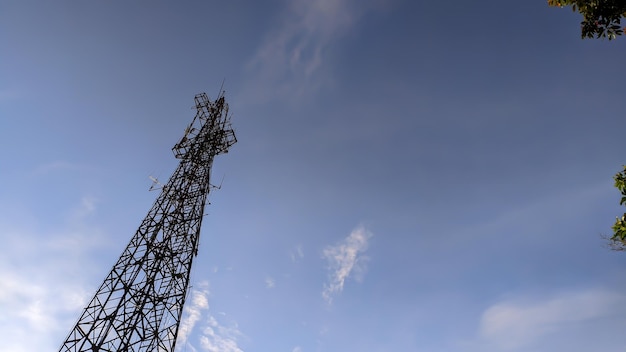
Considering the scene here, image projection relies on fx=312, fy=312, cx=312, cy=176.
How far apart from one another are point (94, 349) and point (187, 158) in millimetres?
10032

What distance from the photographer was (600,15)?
738cm

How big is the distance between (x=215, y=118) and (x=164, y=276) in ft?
34.0

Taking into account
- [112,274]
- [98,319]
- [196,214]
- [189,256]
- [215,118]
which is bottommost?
[98,319]

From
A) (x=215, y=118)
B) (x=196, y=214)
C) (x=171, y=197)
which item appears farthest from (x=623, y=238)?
(x=215, y=118)

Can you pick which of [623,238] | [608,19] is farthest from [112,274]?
[608,19]

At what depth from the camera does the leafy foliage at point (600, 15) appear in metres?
7.27

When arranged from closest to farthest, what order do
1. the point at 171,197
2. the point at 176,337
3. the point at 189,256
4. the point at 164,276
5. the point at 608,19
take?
the point at 608,19 < the point at 176,337 < the point at 164,276 < the point at 189,256 < the point at 171,197

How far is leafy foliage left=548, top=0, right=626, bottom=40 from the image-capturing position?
7273 mm

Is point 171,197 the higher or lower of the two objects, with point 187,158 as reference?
lower

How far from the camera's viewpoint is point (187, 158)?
1814cm

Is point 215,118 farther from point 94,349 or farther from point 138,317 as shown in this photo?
point 94,349

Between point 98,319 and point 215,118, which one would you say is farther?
point 215,118

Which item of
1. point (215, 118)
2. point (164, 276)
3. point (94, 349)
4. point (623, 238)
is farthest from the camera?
point (215, 118)

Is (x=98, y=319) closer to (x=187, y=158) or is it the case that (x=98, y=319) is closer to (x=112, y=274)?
(x=112, y=274)
